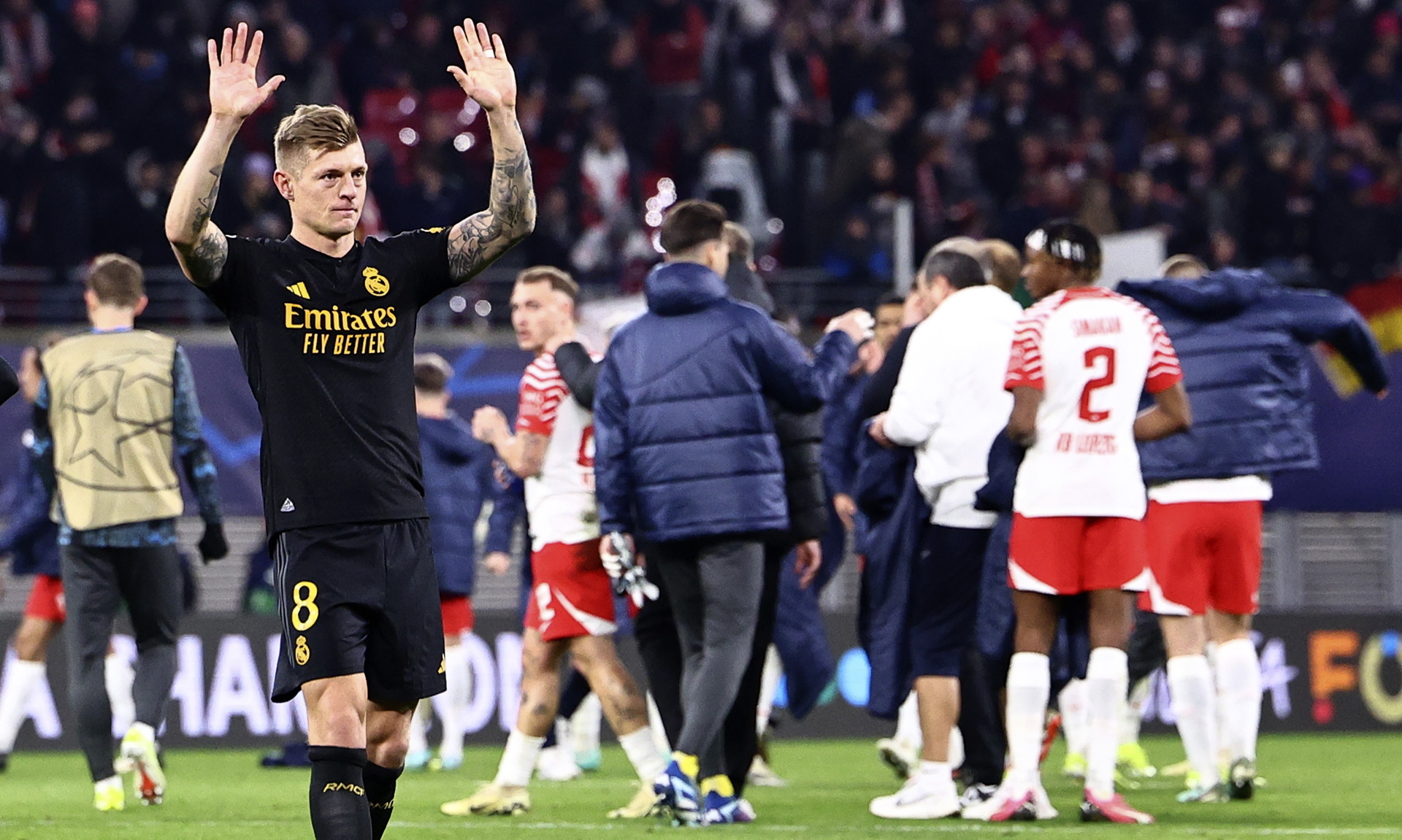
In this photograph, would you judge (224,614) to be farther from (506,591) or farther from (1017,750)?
(1017,750)

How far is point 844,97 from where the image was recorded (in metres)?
18.6

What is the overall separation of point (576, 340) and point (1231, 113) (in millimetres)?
12902

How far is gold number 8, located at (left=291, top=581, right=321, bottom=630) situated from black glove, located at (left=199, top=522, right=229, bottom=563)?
12.3 ft

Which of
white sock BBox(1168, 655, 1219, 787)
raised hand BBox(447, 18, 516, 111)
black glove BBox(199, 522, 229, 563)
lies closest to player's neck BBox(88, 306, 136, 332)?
black glove BBox(199, 522, 229, 563)

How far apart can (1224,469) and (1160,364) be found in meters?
1.23

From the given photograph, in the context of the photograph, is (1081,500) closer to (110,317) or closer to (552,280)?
(552,280)

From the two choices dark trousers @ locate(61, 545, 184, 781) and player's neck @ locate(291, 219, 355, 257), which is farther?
dark trousers @ locate(61, 545, 184, 781)

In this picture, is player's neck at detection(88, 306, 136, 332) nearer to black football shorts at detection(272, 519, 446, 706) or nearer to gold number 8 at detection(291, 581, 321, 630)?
black football shorts at detection(272, 519, 446, 706)

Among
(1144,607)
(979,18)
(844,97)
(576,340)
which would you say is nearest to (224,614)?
(576,340)

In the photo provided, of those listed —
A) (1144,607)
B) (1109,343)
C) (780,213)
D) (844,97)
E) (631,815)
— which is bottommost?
(631,815)

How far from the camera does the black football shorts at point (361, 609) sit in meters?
4.78

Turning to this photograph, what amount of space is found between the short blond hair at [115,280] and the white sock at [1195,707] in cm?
451

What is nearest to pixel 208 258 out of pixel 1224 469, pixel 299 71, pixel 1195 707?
pixel 1195 707

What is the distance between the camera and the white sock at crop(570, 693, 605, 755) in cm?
1079
